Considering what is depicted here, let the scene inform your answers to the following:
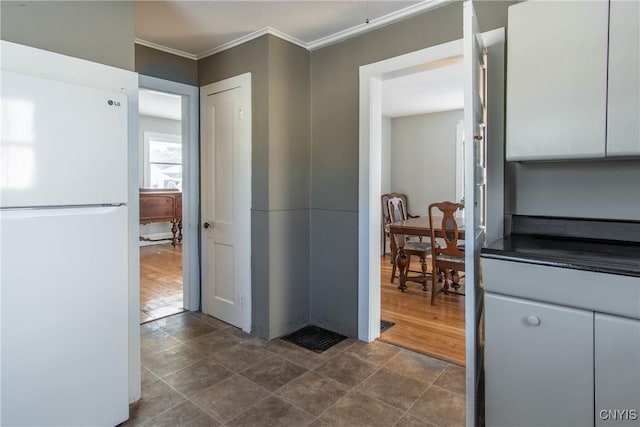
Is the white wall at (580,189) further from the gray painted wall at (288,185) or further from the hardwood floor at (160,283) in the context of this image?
the hardwood floor at (160,283)

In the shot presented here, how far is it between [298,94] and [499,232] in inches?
74.2

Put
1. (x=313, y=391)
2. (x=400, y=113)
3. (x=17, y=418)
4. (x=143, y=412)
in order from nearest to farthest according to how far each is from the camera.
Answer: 1. (x=17, y=418)
2. (x=143, y=412)
3. (x=313, y=391)
4. (x=400, y=113)

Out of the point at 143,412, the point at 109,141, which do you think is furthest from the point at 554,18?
the point at 143,412

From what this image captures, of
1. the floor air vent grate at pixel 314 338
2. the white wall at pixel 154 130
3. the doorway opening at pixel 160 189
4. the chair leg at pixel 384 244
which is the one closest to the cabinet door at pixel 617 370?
the floor air vent grate at pixel 314 338

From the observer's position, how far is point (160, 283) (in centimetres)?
443

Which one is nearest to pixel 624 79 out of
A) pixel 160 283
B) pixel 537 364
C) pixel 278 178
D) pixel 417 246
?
pixel 537 364

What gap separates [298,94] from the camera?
9.83 ft

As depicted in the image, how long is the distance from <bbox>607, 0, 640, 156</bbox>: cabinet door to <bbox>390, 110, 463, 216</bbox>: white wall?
4.37 m

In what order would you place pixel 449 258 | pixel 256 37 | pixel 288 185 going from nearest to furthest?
1. pixel 256 37
2. pixel 288 185
3. pixel 449 258

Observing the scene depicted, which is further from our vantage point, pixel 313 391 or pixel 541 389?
pixel 313 391

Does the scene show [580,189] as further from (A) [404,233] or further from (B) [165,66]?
(B) [165,66]

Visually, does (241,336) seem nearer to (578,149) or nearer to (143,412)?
(143,412)

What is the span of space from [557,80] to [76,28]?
2238mm

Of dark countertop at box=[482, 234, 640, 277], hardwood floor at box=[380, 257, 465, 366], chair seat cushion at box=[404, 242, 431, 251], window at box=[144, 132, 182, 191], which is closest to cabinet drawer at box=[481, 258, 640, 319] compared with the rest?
dark countertop at box=[482, 234, 640, 277]
